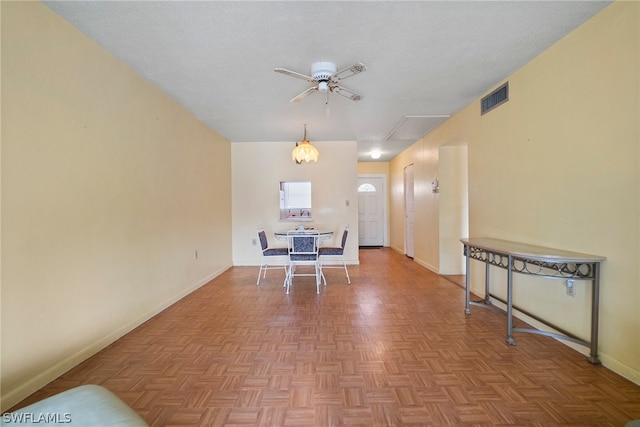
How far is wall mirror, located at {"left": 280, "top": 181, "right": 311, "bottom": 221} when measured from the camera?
5.47 meters

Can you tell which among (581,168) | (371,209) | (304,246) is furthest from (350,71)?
(371,209)

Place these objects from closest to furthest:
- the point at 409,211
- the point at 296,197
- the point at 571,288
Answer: the point at 571,288
the point at 296,197
the point at 409,211

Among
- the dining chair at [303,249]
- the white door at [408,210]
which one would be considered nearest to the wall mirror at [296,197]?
the dining chair at [303,249]

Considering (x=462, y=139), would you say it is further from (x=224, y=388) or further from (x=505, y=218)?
(x=224, y=388)

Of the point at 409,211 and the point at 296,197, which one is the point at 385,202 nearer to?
the point at 409,211

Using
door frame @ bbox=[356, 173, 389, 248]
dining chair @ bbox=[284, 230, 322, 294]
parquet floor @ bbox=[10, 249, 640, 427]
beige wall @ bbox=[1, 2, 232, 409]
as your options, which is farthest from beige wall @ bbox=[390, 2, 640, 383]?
door frame @ bbox=[356, 173, 389, 248]

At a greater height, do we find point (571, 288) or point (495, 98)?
point (495, 98)

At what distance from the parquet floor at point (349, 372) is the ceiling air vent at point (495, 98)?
224 cm

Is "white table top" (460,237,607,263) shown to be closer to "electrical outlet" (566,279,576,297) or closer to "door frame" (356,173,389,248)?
"electrical outlet" (566,279,576,297)

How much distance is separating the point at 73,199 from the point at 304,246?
2.56 metres

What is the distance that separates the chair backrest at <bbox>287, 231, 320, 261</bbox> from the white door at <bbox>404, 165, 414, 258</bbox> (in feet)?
10.6

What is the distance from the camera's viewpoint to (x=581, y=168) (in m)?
2.10

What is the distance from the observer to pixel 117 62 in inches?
96.4

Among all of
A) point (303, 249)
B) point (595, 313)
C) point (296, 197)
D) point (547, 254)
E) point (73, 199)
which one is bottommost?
point (595, 313)
